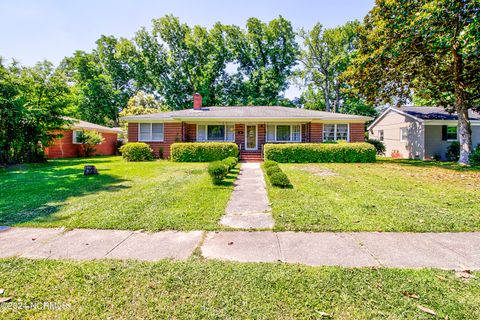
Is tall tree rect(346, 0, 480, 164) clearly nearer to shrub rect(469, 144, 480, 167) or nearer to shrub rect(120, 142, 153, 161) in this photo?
shrub rect(469, 144, 480, 167)

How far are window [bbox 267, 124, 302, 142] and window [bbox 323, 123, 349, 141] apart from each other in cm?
202

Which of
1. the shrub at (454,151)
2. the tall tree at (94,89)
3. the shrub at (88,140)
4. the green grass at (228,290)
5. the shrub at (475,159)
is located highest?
the tall tree at (94,89)

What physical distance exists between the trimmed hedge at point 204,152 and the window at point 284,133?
4574mm

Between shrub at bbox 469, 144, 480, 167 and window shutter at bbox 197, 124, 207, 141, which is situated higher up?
window shutter at bbox 197, 124, 207, 141

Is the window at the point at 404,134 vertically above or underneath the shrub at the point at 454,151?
above

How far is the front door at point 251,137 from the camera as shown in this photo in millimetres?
17547

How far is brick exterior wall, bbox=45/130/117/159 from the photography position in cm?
1781

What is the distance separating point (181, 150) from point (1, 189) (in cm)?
840

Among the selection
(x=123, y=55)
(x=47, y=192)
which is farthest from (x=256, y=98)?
(x=47, y=192)

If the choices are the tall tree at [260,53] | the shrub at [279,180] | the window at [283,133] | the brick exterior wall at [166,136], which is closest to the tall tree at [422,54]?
the window at [283,133]

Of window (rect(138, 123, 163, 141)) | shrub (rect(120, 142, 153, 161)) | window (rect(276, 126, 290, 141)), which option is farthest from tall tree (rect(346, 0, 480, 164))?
shrub (rect(120, 142, 153, 161))

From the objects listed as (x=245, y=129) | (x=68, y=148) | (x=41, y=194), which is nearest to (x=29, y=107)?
(x=68, y=148)

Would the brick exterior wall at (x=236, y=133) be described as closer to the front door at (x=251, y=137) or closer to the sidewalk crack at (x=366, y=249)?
the front door at (x=251, y=137)

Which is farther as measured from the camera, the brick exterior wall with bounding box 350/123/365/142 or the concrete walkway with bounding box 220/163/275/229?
the brick exterior wall with bounding box 350/123/365/142
